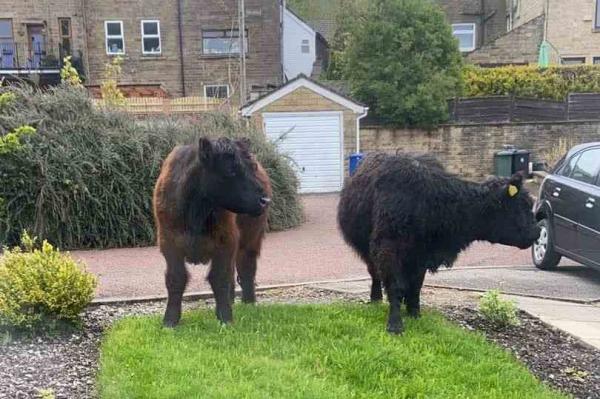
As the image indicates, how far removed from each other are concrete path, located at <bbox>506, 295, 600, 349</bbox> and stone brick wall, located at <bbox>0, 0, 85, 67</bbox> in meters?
26.7

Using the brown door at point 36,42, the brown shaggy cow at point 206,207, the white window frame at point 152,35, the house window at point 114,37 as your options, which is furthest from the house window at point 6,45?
the brown shaggy cow at point 206,207

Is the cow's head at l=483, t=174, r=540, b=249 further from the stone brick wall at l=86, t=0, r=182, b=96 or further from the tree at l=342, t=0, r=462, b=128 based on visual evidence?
the stone brick wall at l=86, t=0, r=182, b=96

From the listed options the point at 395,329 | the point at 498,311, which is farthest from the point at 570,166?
the point at 395,329

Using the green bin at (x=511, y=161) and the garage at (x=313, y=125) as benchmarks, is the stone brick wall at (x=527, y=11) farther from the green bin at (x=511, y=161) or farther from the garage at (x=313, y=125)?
the garage at (x=313, y=125)

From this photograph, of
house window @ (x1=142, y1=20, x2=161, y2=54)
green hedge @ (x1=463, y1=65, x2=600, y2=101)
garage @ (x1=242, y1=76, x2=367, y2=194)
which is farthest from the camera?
house window @ (x1=142, y1=20, x2=161, y2=54)

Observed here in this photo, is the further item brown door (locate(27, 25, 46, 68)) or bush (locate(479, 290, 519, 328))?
brown door (locate(27, 25, 46, 68))

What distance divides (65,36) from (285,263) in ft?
77.0

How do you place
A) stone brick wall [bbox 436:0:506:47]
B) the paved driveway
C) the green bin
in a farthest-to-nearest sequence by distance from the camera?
stone brick wall [bbox 436:0:506:47], the green bin, the paved driveway

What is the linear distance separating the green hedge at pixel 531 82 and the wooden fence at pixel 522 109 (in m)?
1.41

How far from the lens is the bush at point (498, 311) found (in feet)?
20.3

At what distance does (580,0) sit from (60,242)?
2695 centimetres

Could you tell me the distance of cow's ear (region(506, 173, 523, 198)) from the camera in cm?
550

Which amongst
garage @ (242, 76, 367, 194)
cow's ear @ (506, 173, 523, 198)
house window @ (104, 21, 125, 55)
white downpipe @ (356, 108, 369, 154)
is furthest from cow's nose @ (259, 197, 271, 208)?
house window @ (104, 21, 125, 55)

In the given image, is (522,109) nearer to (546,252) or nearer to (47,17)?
(546,252)
